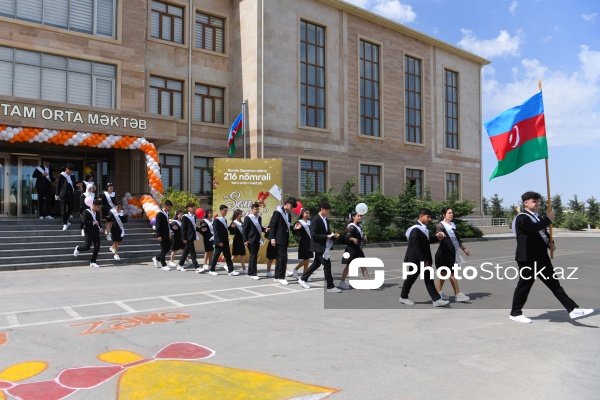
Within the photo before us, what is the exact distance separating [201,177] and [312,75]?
8.46 meters

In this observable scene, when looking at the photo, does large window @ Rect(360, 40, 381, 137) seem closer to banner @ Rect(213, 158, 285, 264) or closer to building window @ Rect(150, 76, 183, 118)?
building window @ Rect(150, 76, 183, 118)

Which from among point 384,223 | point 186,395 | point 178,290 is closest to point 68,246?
point 178,290

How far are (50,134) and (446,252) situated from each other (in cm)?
1452

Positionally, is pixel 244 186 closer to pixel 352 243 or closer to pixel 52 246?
pixel 52 246

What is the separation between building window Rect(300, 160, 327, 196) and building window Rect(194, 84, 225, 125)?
4991mm

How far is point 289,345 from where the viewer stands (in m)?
5.74

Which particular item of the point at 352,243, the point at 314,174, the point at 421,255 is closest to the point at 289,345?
the point at 421,255

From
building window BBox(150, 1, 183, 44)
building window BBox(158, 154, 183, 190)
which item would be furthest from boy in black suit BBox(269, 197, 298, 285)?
building window BBox(150, 1, 183, 44)

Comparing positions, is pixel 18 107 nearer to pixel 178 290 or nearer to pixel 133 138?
pixel 133 138

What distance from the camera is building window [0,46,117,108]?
19.0 metres

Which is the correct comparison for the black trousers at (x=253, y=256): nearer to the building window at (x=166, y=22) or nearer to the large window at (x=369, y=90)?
the building window at (x=166, y=22)

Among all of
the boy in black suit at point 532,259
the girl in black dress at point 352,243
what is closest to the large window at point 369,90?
the girl in black dress at point 352,243

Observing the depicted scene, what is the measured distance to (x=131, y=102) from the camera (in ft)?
70.2

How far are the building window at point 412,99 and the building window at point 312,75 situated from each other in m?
7.36
